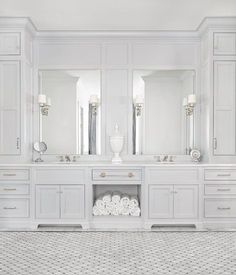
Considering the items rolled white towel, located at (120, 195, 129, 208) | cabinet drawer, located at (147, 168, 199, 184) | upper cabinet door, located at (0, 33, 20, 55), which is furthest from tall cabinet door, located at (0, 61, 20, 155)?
cabinet drawer, located at (147, 168, 199, 184)

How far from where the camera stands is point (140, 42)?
17.6 ft

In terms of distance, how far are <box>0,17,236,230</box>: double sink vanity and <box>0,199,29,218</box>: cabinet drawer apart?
1cm

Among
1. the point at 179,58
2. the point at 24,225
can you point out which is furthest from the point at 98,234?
the point at 179,58

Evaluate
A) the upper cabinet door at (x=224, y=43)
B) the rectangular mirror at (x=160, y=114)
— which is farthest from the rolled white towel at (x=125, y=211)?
the upper cabinet door at (x=224, y=43)

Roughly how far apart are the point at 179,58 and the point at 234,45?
0.77 metres

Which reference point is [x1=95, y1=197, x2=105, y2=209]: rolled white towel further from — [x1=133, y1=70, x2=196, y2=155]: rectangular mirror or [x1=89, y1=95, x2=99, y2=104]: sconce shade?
[x1=89, y1=95, x2=99, y2=104]: sconce shade

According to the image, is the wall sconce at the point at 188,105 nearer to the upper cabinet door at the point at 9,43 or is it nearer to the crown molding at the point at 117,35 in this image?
the crown molding at the point at 117,35

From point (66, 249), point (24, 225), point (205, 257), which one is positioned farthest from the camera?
point (24, 225)

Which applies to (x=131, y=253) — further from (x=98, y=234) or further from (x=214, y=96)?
(x=214, y=96)

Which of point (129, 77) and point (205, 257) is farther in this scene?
point (129, 77)

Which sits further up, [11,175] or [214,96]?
[214,96]

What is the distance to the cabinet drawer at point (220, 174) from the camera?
15.7 ft

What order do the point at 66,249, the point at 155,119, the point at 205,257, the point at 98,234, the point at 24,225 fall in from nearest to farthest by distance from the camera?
the point at 205,257, the point at 66,249, the point at 98,234, the point at 24,225, the point at 155,119

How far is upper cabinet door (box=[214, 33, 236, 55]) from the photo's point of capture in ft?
16.2
